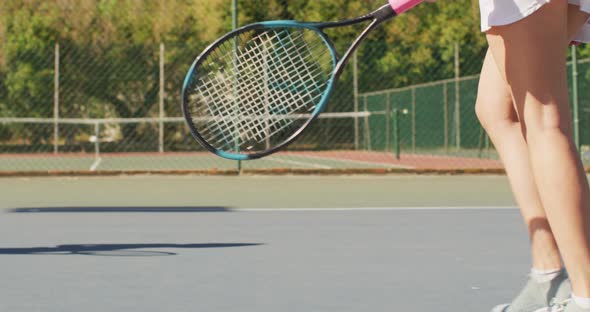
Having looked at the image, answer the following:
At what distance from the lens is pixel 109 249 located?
15.3 feet

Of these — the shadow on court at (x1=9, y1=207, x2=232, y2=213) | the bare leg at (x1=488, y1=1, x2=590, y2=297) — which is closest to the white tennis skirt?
the bare leg at (x1=488, y1=1, x2=590, y2=297)

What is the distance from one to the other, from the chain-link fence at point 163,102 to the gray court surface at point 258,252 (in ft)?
28.1

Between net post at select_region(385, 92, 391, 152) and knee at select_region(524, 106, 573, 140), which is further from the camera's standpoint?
net post at select_region(385, 92, 391, 152)

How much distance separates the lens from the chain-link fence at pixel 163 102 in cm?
1717

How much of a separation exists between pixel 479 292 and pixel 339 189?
5158 mm

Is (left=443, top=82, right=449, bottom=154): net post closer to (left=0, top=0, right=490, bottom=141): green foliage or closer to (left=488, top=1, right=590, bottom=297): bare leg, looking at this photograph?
(left=0, top=0, right=490, bottom=141): green foliage

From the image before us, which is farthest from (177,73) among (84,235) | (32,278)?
(32,278)

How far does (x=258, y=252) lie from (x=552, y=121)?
2071mm

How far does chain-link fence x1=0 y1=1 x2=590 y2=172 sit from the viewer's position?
1717cm

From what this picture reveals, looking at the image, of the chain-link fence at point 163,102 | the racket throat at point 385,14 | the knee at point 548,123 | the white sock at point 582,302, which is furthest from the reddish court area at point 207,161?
the white sock at point 582,302

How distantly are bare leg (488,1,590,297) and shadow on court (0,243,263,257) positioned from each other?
215 centimetres

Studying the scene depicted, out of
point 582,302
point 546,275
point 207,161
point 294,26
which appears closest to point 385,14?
point 294,26

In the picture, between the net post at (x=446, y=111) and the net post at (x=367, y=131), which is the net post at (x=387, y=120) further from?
the net post at (x=446, y=111)

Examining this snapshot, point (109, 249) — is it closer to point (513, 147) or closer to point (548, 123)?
point (513, 147)
